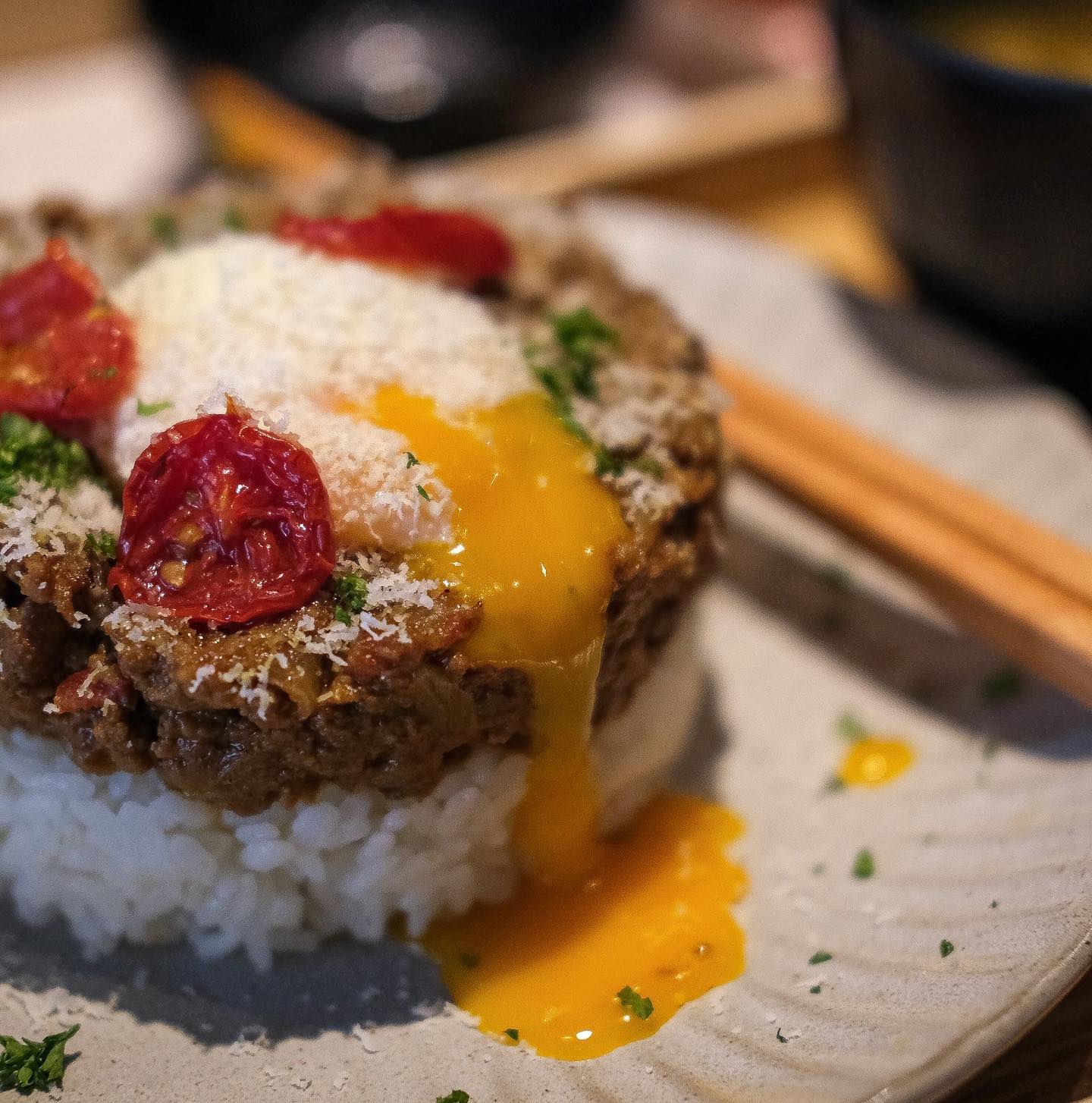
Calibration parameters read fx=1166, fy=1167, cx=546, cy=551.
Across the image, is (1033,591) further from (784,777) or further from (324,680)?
(324,680)

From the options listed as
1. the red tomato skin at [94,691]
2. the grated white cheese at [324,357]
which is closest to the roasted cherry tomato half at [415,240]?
the grated white cheese at [324,357]

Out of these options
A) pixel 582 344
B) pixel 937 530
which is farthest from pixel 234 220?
pixel 937 530

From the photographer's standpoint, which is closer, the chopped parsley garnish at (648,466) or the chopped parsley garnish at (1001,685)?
the chopped parsley garnish at (648,466)

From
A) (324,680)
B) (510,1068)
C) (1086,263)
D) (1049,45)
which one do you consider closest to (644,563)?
(324,680)

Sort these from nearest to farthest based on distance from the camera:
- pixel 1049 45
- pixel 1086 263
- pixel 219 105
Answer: pixel 1086 263 → pixel 1049 45 → pixel 219 105

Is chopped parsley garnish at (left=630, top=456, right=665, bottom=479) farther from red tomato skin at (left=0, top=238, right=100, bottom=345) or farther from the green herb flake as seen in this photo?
red tomato skin at (left=0, top=238, right=100, bottom=345)

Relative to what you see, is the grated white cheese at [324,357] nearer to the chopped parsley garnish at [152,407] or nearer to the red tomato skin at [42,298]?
the chopped parsley garnish at [152,407]
